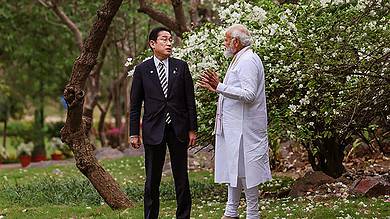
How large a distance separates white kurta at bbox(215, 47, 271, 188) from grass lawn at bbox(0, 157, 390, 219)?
1.18 m

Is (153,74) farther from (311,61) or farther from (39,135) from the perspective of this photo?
(39,135)

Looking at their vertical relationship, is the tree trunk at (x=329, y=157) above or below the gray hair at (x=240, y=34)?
below

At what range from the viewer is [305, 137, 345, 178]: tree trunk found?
11070 mm

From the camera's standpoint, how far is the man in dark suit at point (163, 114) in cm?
732

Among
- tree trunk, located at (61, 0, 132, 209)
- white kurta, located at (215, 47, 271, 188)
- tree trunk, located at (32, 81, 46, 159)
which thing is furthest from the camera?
tree trunk, located at (32, 81, 46, 159)

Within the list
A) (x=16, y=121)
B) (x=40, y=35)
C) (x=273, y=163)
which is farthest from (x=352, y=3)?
(x=16, y=121)

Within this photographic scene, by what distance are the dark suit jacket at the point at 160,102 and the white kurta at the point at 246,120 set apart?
1.22ft

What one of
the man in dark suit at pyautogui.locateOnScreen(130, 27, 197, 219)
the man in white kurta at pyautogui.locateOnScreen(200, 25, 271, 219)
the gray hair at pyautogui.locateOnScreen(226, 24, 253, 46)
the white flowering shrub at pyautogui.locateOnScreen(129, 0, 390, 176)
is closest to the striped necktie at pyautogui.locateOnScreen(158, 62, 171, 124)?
the man in dark suit at pyautogui.locateOnScreen(130, 27, 197, 219)

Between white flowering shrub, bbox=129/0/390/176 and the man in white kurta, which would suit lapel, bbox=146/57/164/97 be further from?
white flowering shrub, bbox=129/0/390/176

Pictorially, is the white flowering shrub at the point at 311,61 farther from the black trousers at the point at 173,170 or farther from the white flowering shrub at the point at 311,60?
the black trousers at the point at 173,170

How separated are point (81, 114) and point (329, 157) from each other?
424 cm

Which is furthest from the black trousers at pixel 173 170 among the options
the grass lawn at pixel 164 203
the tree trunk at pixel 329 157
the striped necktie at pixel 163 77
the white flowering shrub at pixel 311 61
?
the tree trunk at pixel 329 157

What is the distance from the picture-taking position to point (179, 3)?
1338 cm

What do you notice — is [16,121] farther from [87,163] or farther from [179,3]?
[87,163]
